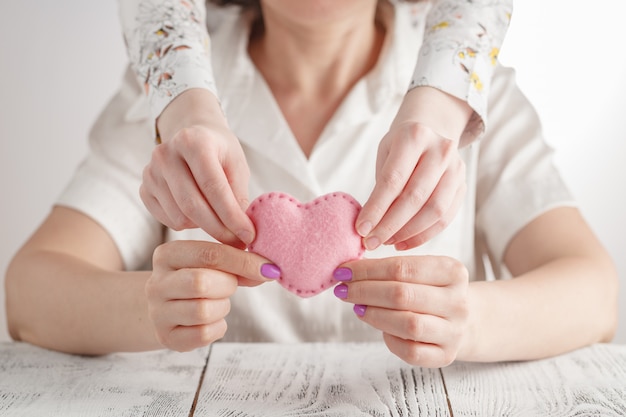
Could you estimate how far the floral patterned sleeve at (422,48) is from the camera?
0.80 m

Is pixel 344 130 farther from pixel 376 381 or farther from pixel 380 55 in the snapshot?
pixel 376 381

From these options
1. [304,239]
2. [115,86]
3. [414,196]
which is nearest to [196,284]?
[304,239]

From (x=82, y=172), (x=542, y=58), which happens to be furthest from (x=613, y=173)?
(x=82, y=172)

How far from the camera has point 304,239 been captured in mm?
722

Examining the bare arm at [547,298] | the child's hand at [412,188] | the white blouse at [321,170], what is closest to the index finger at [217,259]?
the child's hand at [412,188]

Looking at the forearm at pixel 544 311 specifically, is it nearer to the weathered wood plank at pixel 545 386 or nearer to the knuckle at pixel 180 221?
the weathered wood plank at pixel 545 386

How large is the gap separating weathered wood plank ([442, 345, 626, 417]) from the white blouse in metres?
0.26

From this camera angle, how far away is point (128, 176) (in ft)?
3.58

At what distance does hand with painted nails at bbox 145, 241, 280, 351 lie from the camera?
2.28 ft

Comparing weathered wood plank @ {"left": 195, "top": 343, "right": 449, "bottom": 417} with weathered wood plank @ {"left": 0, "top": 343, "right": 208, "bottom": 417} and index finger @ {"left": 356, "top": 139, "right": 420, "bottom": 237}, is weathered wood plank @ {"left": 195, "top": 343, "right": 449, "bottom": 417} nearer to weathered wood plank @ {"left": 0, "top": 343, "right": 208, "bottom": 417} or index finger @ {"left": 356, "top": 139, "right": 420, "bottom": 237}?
weathered wood plank @ {"left": 0, "top": 343, "right": 208, "bottom": 417}

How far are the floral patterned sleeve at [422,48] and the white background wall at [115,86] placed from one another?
2.38 ft

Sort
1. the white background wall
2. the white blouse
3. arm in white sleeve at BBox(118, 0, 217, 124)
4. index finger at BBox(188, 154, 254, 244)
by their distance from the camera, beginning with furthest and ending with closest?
1. the white background wall
2. the white blouse
3. arm in white sleeve at BBox(118, 0, 217, 124)
4. index finger at BBox(188, 154, 254, 244)

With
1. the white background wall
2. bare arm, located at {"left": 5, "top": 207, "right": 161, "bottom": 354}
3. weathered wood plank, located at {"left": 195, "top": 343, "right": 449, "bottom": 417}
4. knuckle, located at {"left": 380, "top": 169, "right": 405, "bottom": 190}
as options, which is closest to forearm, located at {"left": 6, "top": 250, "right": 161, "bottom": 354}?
bare arm, located at {"left": 5, "top": 207, "right": 161, "bottom": 354}

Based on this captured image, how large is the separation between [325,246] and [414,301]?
100mm
